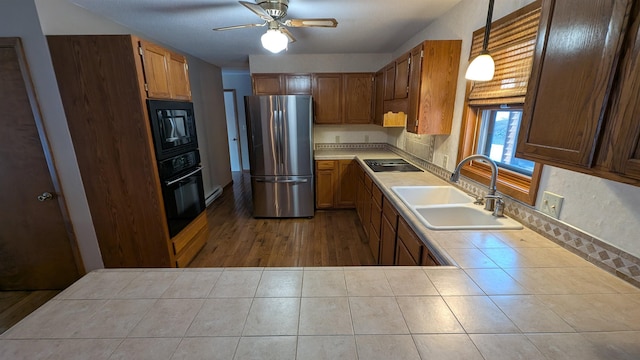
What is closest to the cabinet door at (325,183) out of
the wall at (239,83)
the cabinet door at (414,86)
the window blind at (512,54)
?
the cabinet door at (414,86)

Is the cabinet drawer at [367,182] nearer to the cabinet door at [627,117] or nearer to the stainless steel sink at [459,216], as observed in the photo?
the stainless steel sink at [459,216]

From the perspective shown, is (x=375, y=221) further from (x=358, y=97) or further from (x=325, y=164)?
(x=358, y=97)

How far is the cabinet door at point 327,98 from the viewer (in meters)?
3.84

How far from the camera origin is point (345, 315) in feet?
2.67

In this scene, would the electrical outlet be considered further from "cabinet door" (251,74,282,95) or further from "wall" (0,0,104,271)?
"cabinet door" (251,74,282,95)

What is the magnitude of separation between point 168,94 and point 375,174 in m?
2.04

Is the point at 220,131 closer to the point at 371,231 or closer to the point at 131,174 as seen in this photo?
the point at 131,174

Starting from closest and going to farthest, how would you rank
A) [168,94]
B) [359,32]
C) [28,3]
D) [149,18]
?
[28,3] → [168,94] → [149,18] → [359,32]

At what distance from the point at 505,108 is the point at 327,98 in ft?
8.56

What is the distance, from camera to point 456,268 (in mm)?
1062

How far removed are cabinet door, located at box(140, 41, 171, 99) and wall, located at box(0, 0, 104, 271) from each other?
0.64 metres

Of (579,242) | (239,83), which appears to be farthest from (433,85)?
(239,83)

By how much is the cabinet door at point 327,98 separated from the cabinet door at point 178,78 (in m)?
1.88

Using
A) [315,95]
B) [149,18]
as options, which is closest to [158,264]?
[149,18]
